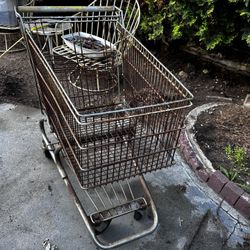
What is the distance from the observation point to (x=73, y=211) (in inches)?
94.7

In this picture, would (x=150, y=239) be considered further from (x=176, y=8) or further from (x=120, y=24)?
(x=176, y=8)

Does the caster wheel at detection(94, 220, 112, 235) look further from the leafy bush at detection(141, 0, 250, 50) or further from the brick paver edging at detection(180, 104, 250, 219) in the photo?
the leafy bush at detection(141, 0, 250, 50)

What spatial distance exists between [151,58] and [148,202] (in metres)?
1.02

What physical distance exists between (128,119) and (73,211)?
0.84 metres

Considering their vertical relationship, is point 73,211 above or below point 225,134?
below

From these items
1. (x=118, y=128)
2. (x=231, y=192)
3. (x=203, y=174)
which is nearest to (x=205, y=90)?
(x=203, y=174)

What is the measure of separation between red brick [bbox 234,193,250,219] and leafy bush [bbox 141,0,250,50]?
1.60 metres

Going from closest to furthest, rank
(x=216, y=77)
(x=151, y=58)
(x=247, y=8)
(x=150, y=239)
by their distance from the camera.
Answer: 1. (x=151, y=58)
2. (x=150, y=239)
3. (x=247, y=8)
4. (x=216, y=77)

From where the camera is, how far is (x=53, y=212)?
2.40 metres

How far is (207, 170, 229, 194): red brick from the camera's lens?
2.54m

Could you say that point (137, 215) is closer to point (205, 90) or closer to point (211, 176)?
point (211, 176)

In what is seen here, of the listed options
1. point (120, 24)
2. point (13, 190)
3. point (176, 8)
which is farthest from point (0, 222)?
point (176, 8)

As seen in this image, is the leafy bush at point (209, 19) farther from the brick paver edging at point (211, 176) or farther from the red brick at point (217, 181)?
the red brick at point (217, 181)

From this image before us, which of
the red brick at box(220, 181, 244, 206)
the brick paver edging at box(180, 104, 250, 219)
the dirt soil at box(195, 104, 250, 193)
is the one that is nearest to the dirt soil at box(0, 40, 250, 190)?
the dirt soil at box(195, 104, 250, 193)
